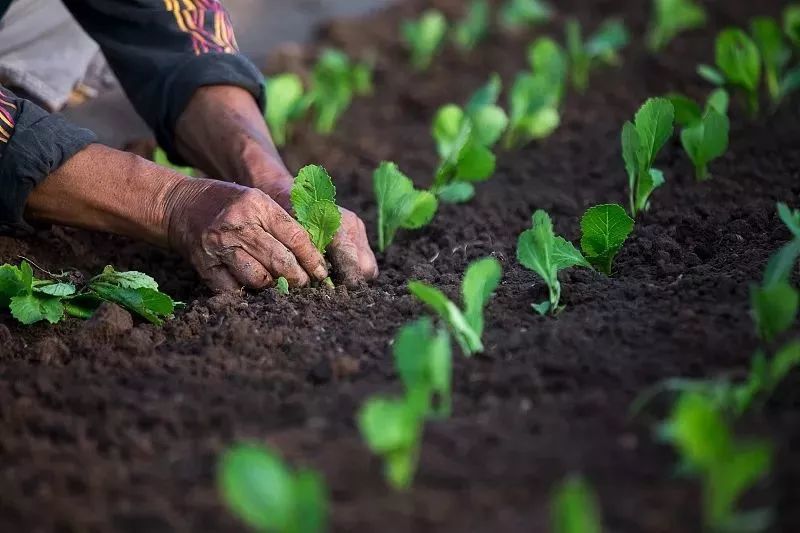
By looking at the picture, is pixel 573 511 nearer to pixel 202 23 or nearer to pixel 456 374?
pixel 456 374

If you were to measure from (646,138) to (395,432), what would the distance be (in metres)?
1.15

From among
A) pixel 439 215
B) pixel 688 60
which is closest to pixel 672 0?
pixel 688 60

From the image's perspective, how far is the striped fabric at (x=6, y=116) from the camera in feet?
6.19

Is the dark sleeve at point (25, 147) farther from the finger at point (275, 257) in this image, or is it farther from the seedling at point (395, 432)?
the seedling at point (395, 432)

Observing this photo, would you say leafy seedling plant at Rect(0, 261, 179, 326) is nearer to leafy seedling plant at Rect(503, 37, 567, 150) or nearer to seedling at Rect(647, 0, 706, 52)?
leafy seedling plant at Rect(503, 37, 567, 150)

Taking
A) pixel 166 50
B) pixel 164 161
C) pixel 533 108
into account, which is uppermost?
pixel 166 50

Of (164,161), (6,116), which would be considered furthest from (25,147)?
(164,161)

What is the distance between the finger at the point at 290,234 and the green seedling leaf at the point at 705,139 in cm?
92

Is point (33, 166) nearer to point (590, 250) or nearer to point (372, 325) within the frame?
point (372, 325)

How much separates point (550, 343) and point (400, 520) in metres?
0.54

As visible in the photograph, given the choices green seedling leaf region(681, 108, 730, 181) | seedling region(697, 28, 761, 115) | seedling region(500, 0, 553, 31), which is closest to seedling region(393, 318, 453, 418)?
green seedling leaf region(681, 108, 730, 181)

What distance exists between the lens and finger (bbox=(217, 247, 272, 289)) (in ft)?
6.11

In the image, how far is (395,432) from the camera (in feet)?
3.61

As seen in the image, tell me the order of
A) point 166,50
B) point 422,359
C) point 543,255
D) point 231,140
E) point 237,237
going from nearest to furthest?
point 422,359, point 543,255, point 237,237, point 231,140, point 166,50
